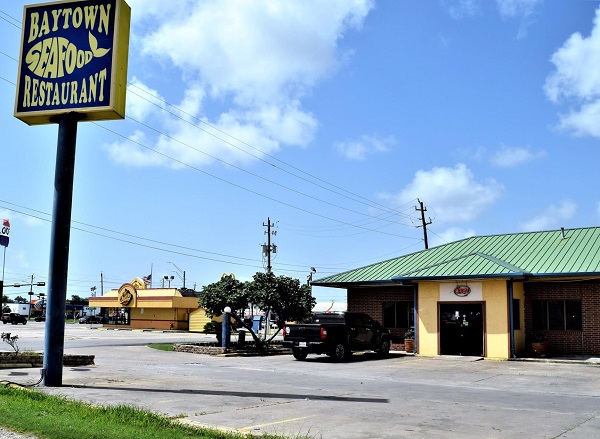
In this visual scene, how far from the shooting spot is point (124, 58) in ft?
47.5

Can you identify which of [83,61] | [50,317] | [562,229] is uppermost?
[83,61]

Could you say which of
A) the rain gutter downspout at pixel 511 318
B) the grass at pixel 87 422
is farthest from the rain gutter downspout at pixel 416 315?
the grass at pixel 87 422

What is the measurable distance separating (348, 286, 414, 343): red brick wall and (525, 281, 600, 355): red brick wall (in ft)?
18.7

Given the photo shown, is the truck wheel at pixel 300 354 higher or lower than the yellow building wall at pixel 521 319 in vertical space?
lower

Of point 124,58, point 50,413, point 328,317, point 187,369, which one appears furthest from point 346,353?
point 50,413

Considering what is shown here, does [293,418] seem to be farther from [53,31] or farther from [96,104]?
[53,31]

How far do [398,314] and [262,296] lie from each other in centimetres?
705

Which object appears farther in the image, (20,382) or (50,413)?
(20,382)

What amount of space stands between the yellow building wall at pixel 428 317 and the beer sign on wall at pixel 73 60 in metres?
17.3

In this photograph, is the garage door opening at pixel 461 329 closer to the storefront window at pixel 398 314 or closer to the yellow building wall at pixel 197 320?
the storefront window at pixel 398 314

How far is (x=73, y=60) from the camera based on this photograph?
14.4 meters

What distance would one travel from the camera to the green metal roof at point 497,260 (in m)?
25.2

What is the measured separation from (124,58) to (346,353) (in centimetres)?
1478

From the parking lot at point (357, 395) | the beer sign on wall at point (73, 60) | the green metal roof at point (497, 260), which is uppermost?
the beer sign on wall at point (73, 60)
